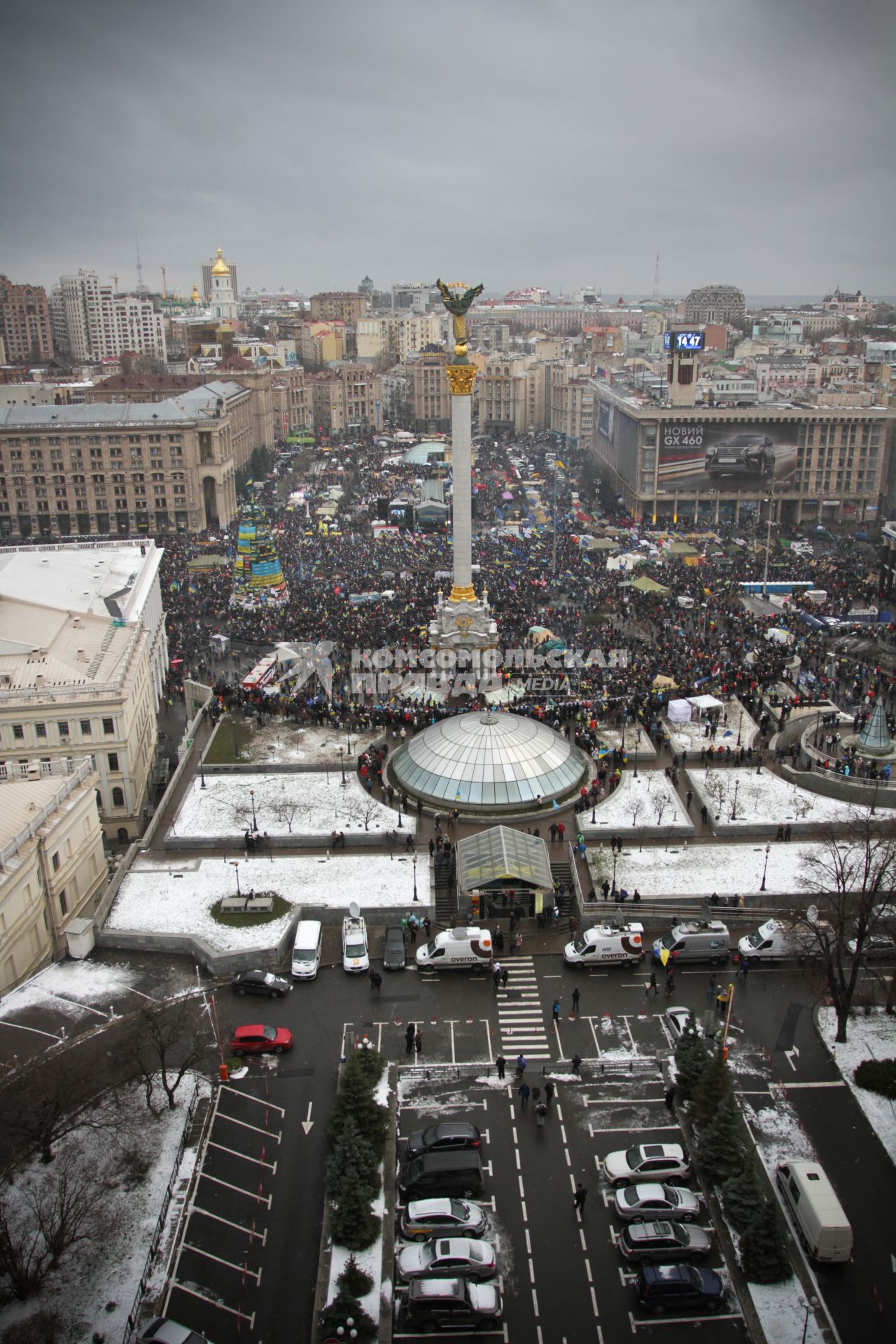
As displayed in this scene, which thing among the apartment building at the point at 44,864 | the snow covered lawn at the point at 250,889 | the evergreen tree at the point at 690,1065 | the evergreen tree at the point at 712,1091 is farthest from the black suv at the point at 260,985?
the evergreen tree at the point at 712,1091

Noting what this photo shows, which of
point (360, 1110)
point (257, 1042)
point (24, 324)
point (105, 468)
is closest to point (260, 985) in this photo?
point (257, 1042)

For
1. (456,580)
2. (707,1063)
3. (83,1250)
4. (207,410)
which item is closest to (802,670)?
(456,580)

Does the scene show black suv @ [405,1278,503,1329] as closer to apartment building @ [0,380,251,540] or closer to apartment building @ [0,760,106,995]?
apartment building @ [0,760,106,995]

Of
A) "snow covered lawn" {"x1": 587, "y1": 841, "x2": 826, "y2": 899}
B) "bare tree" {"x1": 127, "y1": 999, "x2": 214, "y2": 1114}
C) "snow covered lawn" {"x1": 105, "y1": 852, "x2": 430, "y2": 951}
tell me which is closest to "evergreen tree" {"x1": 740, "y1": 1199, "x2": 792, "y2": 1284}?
"bare tree" {"x1": 127, "y1": 999, "x2": 214, "y2": 1114}

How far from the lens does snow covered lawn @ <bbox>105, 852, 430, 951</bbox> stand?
30.1 metres

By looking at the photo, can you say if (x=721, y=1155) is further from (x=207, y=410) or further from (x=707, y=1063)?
(x=207, y=410)

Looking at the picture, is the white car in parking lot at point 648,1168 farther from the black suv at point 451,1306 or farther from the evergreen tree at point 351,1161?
the evergreen tree at point 351,1161

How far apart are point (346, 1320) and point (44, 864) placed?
16.3 m

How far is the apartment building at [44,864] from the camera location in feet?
91.2

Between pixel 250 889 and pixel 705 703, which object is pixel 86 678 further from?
pixel 705 703

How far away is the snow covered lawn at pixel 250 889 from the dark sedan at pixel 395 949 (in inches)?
51.3

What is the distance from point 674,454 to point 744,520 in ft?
27.6

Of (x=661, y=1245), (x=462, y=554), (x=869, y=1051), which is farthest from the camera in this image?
(x=462, y=554)

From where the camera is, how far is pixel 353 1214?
20.0 metres
